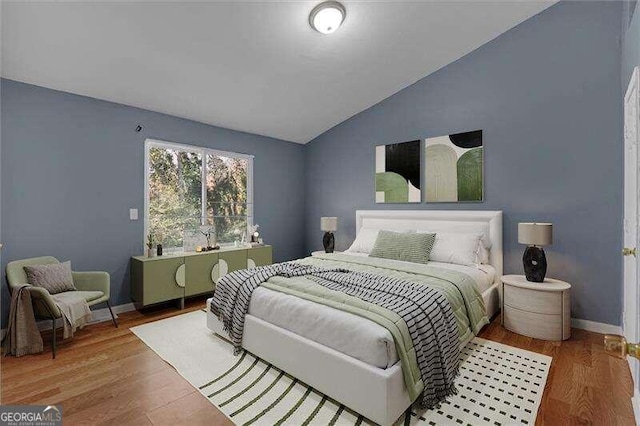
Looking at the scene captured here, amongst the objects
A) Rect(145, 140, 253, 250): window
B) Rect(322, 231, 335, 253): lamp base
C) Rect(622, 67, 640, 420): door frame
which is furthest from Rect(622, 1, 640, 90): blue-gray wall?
Rect(145, 140, 253, 250): window

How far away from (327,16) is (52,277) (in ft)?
11.2

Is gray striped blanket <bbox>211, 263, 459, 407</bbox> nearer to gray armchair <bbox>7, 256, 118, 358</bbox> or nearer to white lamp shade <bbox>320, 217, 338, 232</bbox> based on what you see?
gray armchair <bbox>7, 256, 118, 358</bbox>

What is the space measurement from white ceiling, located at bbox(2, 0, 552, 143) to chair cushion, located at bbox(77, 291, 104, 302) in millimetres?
2030

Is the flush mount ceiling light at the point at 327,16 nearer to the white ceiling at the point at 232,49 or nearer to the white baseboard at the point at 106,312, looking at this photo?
the white ceiling at the point at 232,49

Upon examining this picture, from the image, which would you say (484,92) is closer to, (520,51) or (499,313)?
(520,51)

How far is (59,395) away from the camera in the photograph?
2.01 meters

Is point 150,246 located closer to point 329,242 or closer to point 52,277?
point 52,277

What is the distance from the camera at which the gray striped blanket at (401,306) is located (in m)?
1.89

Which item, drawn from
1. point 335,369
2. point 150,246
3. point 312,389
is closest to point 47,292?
point 150,246

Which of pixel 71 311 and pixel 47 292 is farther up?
pixel 47 292

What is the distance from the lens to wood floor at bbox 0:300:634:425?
5.91 ft

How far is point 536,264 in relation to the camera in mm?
2926

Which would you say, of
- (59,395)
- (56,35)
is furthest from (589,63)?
(59,395)

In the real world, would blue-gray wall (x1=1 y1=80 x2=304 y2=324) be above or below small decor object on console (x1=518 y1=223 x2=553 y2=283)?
above
